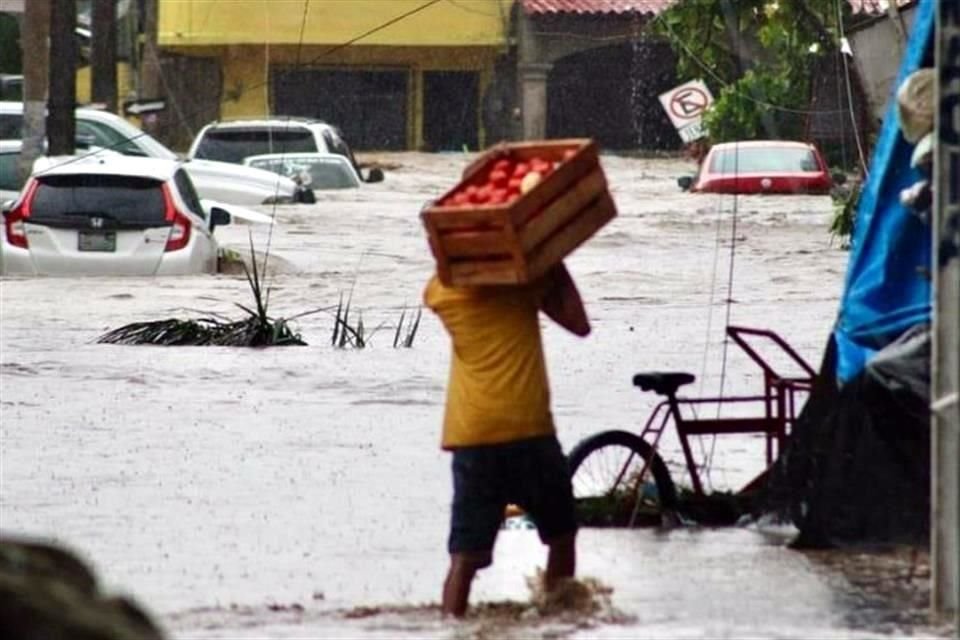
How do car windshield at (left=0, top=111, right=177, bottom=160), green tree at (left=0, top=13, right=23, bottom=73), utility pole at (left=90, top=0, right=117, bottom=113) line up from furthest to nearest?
green tree at (left=0, top=13, right=23, bottom=73) < utility pole at (left=90, top=0, right=117, bottom=113) < car windshield at (left=0, top=111, right=177, bottom=160)

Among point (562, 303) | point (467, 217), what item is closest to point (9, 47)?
point (562, 303)

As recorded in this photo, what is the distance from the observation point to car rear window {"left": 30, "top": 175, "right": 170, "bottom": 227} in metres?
24.9

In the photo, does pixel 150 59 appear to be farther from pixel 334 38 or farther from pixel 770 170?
pixel 770 170

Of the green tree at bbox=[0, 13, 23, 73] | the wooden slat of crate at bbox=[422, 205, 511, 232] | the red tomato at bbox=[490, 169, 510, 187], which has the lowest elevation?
the wooden slat of crate at bbox=[422, 205, 511, 232]

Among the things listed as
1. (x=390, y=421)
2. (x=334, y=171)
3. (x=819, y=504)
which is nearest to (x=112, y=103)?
(x=334, y=171)

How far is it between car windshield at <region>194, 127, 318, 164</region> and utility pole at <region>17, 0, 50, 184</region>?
9168 millimetres

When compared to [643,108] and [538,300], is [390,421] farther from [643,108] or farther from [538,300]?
[643,108]

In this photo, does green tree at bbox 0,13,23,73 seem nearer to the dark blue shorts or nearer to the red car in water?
the red car in water

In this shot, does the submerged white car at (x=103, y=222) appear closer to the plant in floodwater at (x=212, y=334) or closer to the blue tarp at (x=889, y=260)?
the plant in floodwater at (x=212, y=334)

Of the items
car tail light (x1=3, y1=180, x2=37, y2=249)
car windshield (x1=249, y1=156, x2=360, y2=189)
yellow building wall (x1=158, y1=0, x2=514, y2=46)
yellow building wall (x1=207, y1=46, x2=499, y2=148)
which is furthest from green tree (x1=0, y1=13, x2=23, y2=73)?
car tail light (x1=3, y1=180, x2=37, y2=249)

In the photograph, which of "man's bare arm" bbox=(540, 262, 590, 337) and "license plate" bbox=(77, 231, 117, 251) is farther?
"license plate" bbox=(77, 231, 117, 251)

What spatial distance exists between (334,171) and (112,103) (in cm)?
587

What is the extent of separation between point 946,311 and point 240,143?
109 ft

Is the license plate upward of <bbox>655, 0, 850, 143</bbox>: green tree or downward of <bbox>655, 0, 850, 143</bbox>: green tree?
downward
